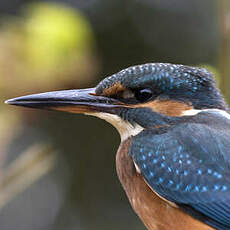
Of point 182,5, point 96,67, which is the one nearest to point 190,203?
point 96,67

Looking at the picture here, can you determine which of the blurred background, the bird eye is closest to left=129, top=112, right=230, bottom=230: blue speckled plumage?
the bird eye

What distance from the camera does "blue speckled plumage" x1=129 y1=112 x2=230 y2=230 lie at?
3.03 meters

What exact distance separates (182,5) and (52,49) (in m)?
3.06

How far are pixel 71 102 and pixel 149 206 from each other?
738 mm

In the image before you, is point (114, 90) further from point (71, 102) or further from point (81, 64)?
point (81, 64)

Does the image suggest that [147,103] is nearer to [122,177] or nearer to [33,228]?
[122,177]

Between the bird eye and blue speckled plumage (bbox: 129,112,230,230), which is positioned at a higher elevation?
the bird eye

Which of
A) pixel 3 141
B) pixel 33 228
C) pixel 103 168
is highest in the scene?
pixel 3 141

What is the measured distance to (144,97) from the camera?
127 inches

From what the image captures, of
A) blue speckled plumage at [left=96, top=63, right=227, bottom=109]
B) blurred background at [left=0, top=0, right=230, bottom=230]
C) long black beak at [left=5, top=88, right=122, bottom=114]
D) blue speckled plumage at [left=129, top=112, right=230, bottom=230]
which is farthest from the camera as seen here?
blurred background at [left=0, top=0, right=230, bottom=230]

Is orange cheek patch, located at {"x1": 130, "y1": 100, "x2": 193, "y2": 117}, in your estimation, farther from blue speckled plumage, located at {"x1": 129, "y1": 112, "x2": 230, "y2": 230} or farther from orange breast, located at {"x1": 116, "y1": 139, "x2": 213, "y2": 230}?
orange breast, located at {"x1": 116, "y1": 139, "x2": 213, "y2": 230}

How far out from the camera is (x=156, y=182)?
123 inches

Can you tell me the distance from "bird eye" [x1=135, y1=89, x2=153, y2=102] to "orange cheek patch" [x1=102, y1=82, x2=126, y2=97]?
84mm

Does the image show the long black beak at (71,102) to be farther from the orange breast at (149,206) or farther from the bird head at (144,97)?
the orange breast at (149,206)
